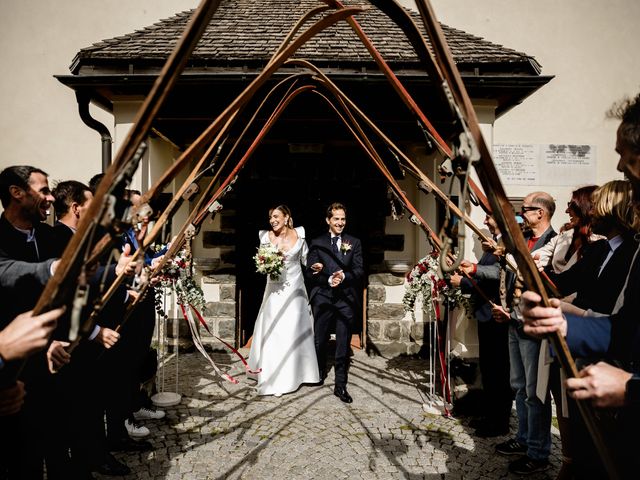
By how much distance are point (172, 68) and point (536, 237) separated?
337cm

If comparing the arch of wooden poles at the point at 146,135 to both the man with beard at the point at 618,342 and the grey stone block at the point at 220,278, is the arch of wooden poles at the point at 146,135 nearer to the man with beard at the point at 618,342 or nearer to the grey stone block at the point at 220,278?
the man with beard at the point at 618,342

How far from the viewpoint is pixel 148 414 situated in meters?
4.28

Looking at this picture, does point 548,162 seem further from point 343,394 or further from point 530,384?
point 343,394

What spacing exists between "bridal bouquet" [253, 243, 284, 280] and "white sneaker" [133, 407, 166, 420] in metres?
1.94

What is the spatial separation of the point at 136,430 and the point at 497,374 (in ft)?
11.6

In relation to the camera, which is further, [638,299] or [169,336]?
[169,336]

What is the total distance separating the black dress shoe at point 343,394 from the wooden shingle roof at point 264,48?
4.05 meters

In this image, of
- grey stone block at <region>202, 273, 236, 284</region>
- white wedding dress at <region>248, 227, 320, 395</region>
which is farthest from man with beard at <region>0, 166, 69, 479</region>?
grey stone block at <region>202, 273, 236, 284</region>

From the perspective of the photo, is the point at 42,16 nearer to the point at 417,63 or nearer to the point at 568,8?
the point at 417,63

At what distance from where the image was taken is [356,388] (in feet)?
17.4

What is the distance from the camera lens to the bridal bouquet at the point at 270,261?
518cm

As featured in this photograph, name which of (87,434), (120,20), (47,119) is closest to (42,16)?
(120,20)

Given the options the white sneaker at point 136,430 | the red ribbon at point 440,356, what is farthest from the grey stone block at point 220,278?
the red ribbon at point 440,356

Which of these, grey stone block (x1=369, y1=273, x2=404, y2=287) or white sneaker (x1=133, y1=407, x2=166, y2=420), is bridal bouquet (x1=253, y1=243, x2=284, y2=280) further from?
grey stone block (x1=369, y1=273, x2=404, y2=287)
